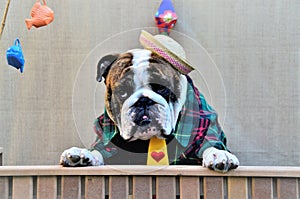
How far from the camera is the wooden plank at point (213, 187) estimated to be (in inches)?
46.8

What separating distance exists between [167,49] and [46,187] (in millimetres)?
561

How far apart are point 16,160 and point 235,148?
0.93m

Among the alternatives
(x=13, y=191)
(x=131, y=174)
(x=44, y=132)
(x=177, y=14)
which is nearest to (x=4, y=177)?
(x=13, y=191)

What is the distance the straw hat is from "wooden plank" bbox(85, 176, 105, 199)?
437 millimetres

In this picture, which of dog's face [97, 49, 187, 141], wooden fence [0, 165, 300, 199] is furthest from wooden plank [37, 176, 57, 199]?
dog's face [97, 49, 187, 141]

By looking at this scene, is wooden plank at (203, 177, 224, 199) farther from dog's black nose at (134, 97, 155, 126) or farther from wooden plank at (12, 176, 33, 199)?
wooden plank at (12, 176, 33, 199)

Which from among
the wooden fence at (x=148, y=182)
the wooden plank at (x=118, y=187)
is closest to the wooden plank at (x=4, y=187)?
the wooden fence at (x=148, y=182)

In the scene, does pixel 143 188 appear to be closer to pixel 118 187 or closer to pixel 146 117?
pixel 118 187

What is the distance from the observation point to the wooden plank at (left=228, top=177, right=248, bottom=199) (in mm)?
1187

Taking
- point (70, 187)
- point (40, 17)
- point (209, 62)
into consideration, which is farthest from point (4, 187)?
point (209, 62)

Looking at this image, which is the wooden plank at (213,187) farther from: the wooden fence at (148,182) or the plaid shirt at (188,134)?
the plaid shirt at (188,134)

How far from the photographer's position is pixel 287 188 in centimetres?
118

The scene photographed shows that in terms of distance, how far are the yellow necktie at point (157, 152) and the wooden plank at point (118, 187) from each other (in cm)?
18

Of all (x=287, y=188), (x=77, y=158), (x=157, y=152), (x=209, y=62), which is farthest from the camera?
(x=209, y=62)
